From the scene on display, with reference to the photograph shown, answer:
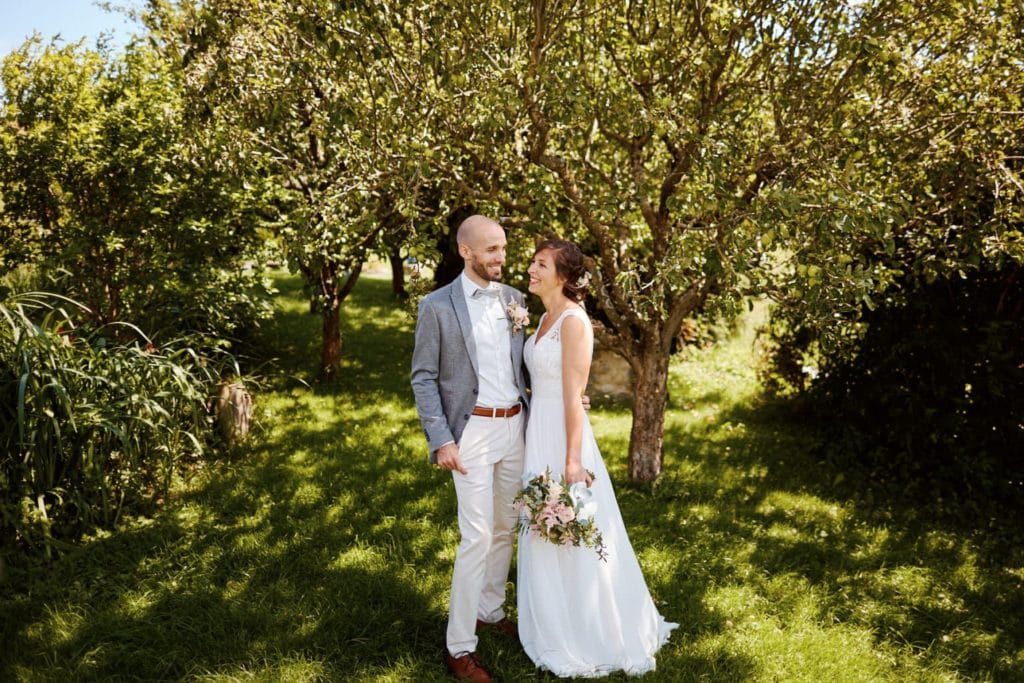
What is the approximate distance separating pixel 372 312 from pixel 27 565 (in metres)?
7.77

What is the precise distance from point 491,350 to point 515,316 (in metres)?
0.22

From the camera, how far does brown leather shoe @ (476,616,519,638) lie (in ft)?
13.6

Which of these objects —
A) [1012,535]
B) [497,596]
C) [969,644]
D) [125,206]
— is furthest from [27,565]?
[1012,535]

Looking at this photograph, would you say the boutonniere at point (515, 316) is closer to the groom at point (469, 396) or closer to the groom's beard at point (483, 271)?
the groom at point (469, 396)

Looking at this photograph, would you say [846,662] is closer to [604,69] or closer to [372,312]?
[604,69]

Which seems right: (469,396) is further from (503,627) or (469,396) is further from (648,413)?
(648,413)

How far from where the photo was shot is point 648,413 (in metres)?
6.25

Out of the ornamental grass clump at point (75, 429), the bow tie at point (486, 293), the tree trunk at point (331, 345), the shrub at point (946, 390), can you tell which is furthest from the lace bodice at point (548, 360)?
the tree trunk at point (331, 345)

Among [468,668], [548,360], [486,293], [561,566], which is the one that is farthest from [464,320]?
[468,668]

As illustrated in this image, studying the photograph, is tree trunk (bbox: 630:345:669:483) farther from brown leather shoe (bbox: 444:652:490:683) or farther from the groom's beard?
brown leather shoe (bbox: 444:652:490:683)

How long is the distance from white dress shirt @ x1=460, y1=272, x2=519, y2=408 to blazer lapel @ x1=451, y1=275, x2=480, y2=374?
3 centimetres

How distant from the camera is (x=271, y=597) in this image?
14.5ft

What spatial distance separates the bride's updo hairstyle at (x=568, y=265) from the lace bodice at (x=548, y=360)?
10 centimetres

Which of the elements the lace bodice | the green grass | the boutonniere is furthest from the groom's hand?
the green grass
